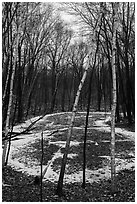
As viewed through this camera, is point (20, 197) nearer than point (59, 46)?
Yes

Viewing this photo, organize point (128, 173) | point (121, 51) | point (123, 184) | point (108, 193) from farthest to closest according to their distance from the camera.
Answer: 1. point (121, 51)
2. point (128, 173)
3. point (123, 184)
4. point (108, 193)

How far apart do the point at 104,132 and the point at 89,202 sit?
7.14 m

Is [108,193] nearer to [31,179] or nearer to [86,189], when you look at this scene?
[86,189]

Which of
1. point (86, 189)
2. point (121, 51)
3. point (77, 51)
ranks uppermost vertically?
point (77, 51)

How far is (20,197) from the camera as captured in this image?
190 inches

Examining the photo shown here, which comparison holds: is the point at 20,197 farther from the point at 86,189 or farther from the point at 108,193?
the point at 108,193

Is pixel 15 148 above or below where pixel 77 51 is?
below

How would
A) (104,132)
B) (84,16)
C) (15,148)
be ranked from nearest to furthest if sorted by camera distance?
(15,148), (84,16), (104,132)

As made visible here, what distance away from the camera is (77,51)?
26766 mm

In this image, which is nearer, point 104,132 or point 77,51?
point 104,132

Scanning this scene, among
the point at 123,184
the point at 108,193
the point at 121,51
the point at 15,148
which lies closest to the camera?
the point at 108,193

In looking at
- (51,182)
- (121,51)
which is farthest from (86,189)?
(121,51)

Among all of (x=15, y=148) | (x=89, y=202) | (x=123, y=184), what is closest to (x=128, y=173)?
(x=123, y=184)

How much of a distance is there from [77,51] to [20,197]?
929 inches
